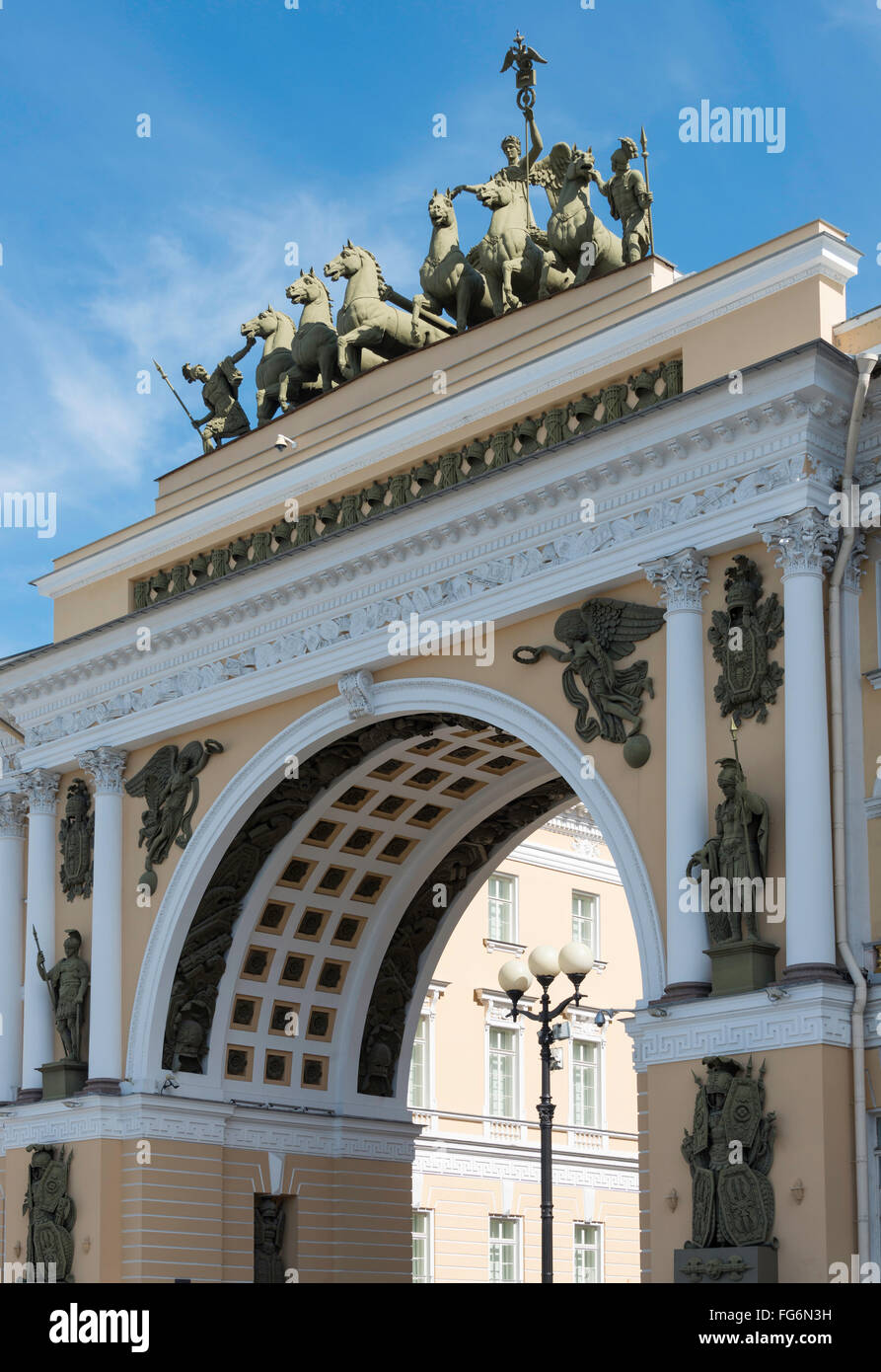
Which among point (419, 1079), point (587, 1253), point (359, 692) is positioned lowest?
point (587, 1253)

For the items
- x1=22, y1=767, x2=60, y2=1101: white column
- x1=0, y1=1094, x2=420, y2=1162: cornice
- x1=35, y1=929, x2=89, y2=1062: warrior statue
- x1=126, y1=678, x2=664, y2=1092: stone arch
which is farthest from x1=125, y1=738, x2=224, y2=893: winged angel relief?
x1=0, y1=1094, x2=420, y2=1162: cornice

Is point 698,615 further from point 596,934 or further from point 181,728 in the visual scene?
point 596,934

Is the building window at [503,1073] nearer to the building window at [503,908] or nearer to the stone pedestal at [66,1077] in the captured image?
the building window at [503,908]

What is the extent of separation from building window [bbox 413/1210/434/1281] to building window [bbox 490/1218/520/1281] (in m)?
1.54

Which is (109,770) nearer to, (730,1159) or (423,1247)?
(730,1159)

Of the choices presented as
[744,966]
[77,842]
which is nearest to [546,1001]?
[744,966]

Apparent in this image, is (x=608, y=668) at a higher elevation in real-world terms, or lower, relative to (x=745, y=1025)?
higher

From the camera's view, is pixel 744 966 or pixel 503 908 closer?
pixel 744 966

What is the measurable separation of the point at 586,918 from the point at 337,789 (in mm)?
14113

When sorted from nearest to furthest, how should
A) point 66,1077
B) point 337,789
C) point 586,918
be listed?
1. point 337,789
2. point 66,1077
3. point 586,918

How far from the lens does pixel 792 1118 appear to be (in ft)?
56.6

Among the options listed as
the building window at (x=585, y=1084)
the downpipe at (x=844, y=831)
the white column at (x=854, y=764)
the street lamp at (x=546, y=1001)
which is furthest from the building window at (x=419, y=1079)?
the downpipe at (x=844, y=831)

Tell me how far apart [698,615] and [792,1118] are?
16.0 ft

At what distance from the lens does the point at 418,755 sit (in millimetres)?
24766
